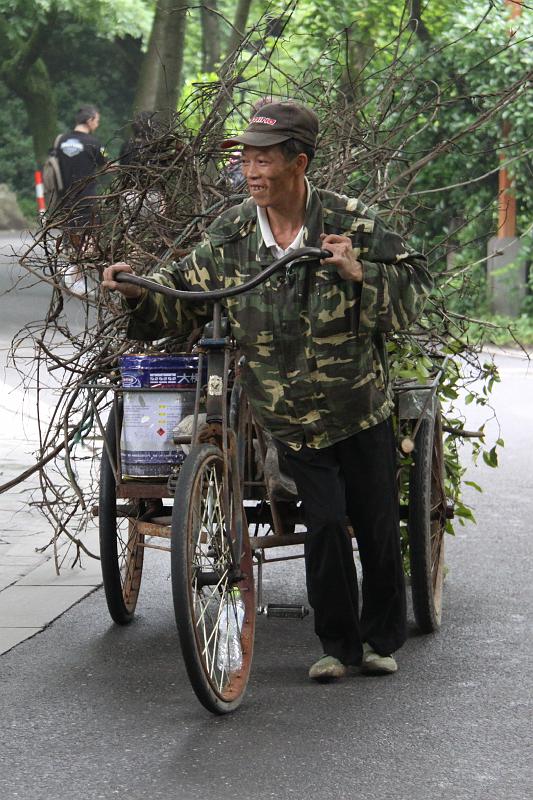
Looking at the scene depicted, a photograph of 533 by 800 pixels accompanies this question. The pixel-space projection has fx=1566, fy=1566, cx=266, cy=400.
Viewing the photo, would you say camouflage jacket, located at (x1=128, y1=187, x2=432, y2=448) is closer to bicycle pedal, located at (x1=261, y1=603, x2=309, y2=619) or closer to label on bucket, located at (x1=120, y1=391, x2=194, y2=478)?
label on bucket, located at (x1=120, y1=391, x2=194, y2=478)

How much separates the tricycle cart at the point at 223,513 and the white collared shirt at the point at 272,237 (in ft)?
0.81

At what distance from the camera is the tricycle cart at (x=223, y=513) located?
446 cm

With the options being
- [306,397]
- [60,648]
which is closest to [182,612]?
[306,397]

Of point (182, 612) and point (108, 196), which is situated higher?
point (108, 196)

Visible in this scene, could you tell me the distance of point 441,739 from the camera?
4355 mm

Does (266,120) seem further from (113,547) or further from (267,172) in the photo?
(113,547)

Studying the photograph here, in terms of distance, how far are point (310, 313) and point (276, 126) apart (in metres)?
0.56

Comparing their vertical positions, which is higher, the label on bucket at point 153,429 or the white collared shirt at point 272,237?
the white collared shirt at point 272,237

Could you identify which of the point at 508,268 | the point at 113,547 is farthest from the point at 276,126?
the point at 508,268

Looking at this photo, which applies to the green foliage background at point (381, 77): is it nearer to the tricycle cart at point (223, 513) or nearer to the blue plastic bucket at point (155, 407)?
the tricycle cart at point (223, 513)

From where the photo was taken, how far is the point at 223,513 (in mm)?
4793

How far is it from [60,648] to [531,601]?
72.9 inches

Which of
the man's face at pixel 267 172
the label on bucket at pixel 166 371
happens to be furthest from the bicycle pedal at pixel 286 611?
the man's face at pixel 267 172

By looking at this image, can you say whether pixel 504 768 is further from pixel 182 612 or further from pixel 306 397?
pixel 306 397
